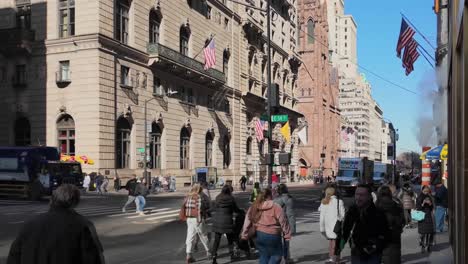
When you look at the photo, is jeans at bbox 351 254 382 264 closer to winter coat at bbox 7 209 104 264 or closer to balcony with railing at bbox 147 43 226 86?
winter coat at bbox 7 209 104 264

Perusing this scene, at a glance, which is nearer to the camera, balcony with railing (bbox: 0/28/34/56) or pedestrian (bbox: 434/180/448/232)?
pedestrian (bbox: 434/180/448/232)

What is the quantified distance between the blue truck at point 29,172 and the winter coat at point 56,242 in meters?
28.5

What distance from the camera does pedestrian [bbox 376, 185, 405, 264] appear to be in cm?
863

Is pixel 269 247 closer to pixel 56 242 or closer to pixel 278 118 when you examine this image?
pixel 56 242

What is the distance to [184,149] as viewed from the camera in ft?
177

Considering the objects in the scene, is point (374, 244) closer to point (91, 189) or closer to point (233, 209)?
point (233, 209)

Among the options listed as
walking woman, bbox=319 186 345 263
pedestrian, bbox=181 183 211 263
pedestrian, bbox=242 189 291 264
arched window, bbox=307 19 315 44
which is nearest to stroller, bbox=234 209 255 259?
pedestrian, bbox=181 183 211 263

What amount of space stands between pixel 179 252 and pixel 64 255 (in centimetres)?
918

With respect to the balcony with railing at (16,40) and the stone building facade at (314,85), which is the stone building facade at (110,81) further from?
the stone building facade at (314,85)

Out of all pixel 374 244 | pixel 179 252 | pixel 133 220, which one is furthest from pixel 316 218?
pixel 374 244

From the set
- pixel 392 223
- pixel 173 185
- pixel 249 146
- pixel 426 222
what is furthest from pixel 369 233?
pixel 249 146

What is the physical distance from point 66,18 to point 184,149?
57.9ft

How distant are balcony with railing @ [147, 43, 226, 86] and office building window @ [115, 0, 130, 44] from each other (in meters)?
2.70

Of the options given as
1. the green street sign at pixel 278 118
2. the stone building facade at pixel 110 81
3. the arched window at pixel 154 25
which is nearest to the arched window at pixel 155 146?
the stone building facade at pixel 110 81
